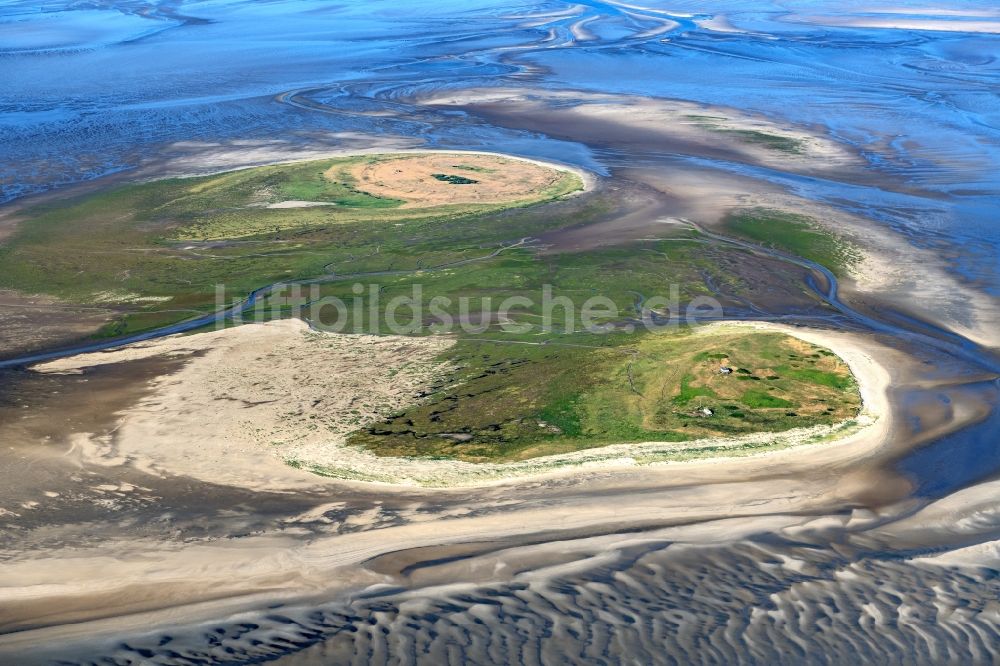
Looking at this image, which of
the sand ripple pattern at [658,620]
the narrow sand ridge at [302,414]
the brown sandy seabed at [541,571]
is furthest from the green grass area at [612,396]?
the sand ripple pattern at [658,620]

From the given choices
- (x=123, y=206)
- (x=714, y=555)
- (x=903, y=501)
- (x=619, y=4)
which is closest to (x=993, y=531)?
(x=903, y=501)

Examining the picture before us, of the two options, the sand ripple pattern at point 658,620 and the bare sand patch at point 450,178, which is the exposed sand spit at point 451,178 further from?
the sand ripple pattern at point 658,620

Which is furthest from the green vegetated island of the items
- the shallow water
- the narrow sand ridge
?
the shallow water

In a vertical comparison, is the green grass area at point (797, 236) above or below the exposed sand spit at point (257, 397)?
above

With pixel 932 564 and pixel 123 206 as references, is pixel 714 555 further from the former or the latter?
pixel 123 206

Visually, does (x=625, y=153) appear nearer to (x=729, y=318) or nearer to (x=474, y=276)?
(x=474, y=276)

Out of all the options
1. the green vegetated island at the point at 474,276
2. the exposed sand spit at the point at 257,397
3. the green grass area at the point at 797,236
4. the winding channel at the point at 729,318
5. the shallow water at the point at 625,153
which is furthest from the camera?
the green grass area at the point at 797,236
